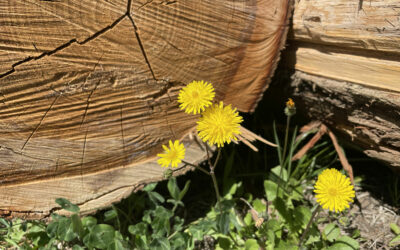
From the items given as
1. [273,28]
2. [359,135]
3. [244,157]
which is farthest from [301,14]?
[244,157]

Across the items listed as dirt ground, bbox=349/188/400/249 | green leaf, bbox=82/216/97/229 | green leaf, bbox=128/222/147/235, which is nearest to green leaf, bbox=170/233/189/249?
green leaf, bbox=128/222/147/235

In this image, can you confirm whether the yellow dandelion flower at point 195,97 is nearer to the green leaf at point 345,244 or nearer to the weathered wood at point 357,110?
the weathered wood at point 357,110

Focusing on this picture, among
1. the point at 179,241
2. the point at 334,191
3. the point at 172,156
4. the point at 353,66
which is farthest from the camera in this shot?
the point at 179,241

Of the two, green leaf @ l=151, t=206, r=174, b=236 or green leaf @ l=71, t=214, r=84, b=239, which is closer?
green leaf @ l=71, t=214, r=84, b=239

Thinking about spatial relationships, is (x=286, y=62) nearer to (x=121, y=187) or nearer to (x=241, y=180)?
(x=241, y=180)

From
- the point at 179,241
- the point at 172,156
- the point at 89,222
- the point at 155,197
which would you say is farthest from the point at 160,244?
the point at 172,156

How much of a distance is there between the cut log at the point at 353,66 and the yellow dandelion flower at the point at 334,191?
1.56 feet

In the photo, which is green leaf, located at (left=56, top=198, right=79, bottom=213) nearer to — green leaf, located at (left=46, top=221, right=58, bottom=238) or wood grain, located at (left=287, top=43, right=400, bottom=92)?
green leaf, located at (left=46, top=221, right=58, bottom=238)

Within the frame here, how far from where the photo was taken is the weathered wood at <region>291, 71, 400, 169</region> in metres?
1.57

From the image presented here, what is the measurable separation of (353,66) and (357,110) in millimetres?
235

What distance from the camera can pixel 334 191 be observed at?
1268 millimetres

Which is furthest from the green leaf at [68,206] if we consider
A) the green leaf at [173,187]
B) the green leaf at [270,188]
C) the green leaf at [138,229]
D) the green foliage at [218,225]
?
the green leaf at [270,188]

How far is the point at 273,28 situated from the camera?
156 cm

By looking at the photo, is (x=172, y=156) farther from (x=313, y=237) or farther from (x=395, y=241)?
(x=395, y=241)
